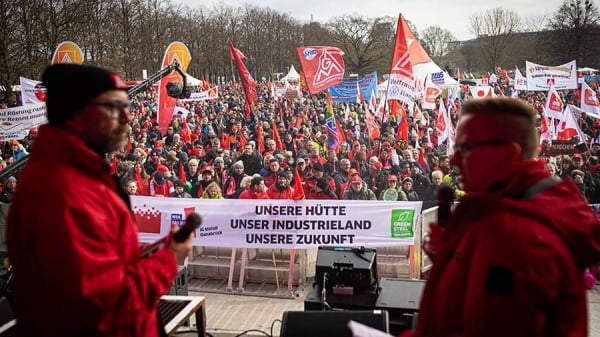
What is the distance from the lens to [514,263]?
1.49 meters

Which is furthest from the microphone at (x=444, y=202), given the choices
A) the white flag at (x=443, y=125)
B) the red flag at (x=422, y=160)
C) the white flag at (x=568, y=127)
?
the white flag at (x=443, y=125)

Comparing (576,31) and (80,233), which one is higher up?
(576,31)

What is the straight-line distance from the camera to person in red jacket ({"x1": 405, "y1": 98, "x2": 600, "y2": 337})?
59.1 inches

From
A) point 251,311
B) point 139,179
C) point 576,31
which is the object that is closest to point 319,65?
point 139,179

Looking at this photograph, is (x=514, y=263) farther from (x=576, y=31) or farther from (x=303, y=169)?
(x=576, y=31)

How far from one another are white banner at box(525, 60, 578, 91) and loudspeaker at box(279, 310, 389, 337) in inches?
642

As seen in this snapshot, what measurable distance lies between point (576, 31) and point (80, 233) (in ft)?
163

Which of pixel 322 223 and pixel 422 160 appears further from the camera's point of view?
pixel 422 160

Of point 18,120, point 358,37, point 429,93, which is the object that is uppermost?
point 358,37

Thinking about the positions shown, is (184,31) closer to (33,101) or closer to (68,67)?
(33,101)

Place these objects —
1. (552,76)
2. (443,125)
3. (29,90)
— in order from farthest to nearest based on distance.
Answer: (552,76)
(443,125)
(29,90)

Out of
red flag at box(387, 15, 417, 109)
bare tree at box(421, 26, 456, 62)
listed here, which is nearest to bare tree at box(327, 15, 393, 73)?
bare tree at box(421, 26, 456, 62)

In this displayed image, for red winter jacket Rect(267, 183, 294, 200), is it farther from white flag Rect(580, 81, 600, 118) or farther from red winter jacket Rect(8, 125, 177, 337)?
white flag Rect(580, 81, 600, 118)

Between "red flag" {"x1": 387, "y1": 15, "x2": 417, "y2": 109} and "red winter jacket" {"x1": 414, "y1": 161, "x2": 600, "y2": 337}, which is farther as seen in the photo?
"red flag" {"x1": 387, "y1": 15, "x2": 417, "y2": 109}
